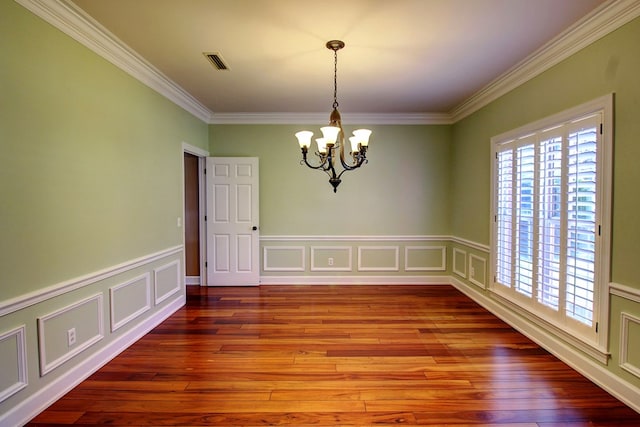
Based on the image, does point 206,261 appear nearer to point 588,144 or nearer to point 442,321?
point 442,321

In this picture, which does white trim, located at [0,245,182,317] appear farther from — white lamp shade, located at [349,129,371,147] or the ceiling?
white lamp shade, located at [349,129,371,147]

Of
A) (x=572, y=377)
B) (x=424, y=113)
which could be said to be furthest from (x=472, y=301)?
(x=424, y=113)

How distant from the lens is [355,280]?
17.3ft

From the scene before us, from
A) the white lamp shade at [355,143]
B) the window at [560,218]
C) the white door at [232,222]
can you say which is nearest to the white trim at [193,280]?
the white door at [232,222]

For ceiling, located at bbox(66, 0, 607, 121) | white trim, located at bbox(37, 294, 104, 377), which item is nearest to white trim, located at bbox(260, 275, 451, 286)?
white trim, located at bbox(37, 294, 104, 377)

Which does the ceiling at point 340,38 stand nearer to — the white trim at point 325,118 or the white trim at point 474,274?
the white trim at point 325,118

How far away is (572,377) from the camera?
8.32ft

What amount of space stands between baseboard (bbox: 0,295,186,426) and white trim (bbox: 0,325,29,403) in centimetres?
11

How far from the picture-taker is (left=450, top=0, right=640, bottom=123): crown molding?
2.19 metres

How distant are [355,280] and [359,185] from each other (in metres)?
1.57

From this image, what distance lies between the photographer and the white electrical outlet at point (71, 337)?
2363mm

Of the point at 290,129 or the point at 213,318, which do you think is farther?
the point at 290,129

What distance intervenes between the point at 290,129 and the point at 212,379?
3.74 metres

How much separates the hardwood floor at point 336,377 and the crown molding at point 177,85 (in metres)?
2.64
